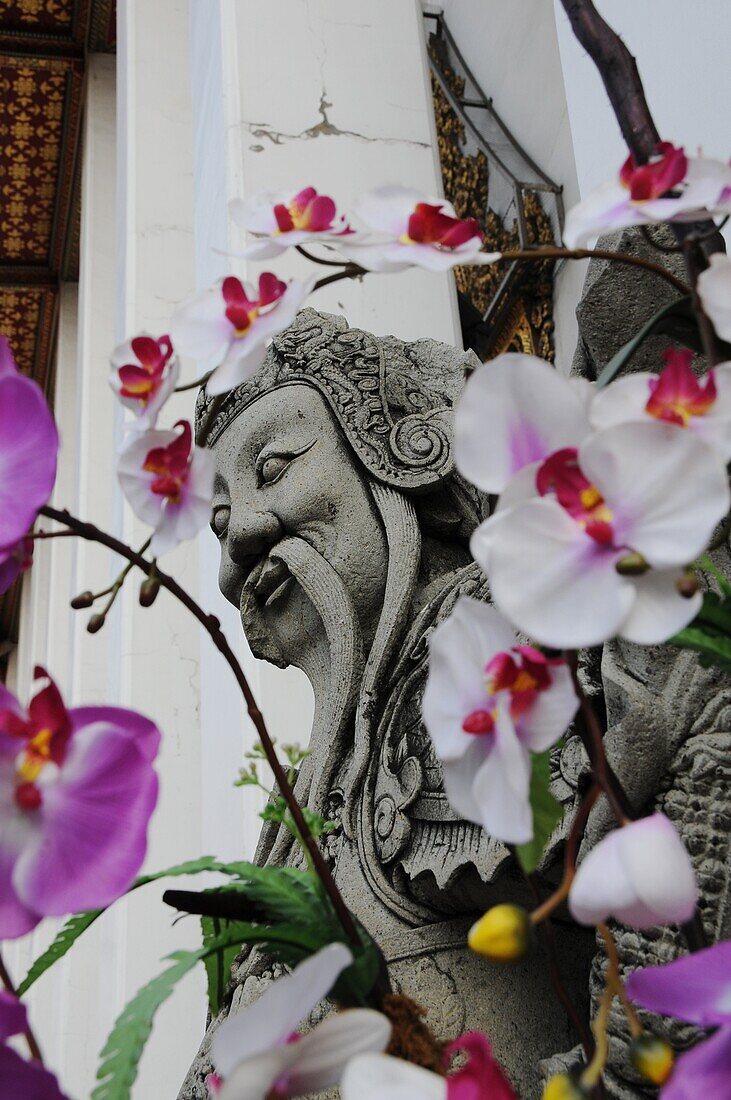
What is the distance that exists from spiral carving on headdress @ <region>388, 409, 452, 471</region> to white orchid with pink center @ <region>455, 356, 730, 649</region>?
0.81 metres

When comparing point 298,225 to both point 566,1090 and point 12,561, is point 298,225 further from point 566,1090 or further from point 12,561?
point 566,1090

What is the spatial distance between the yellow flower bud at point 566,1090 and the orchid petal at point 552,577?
0.08 metres

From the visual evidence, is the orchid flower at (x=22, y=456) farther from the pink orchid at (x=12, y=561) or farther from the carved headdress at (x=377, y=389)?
the carved headdress at (x=377, y=389)

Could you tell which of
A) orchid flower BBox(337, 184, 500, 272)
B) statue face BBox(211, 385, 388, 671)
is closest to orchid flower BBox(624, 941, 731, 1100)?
orchid flower BBox(337, 184, 500, 272)

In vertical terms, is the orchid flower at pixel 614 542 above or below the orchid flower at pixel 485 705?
above

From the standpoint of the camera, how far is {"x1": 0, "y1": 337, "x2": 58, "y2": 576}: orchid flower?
0.99ft

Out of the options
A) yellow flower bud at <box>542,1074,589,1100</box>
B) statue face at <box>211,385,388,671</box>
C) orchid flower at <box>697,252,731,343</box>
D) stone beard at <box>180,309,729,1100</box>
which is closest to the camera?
yellow flower bud at <box>542,1074,589,1100</box>

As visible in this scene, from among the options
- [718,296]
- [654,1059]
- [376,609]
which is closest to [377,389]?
[376,609]

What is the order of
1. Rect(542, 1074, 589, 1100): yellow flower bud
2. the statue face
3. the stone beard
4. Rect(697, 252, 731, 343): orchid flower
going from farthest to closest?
the statue face
the stone beard
Rect(697, 252, 731, 343): orchid flower
Rect(542, 1074, 589, 1100): yellow flower bud

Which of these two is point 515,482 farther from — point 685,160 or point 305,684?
point 305,684

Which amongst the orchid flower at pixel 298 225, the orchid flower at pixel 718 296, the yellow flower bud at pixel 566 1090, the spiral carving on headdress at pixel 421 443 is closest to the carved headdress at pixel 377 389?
the spiral carving on headdress at pixel 421 443

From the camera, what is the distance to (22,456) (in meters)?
0.31

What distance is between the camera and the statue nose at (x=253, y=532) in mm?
1101

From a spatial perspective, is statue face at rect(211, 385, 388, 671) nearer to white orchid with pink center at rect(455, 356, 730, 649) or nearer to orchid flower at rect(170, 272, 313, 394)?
orchid flower at rect(170, 272, 313, 394)
